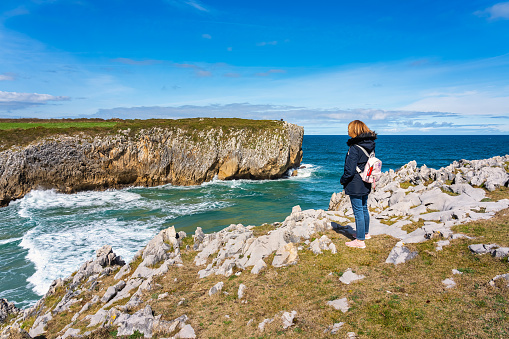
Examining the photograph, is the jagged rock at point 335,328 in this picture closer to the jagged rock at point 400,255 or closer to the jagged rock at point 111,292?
the jagged rock at point 400,255

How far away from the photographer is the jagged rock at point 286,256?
32.0ft

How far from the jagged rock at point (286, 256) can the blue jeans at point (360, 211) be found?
242 centimetres

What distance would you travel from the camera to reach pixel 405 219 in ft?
42.0

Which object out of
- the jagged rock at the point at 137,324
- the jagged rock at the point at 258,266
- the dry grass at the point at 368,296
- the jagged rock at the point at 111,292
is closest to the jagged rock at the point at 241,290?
the dry grass at the point at 368,296

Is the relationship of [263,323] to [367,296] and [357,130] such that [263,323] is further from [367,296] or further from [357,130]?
[357,130]

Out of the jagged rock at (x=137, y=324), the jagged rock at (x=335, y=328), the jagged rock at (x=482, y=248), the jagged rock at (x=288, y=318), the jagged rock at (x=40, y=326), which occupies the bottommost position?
the jagged rock at (x=40, y=326)

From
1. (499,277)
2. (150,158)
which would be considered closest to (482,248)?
(499,277)

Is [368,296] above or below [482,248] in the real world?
below

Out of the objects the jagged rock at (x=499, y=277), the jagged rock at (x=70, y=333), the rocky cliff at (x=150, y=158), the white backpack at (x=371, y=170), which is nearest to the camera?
the jagged rock at (x=499, y=277)

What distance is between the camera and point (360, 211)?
9172 mm

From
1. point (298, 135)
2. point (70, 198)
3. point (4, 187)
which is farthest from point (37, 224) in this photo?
point (298, 135)

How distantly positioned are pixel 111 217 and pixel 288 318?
2705 cm

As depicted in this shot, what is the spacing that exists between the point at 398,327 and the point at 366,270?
2659mm

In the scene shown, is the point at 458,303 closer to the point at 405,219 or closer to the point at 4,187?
the point at 405,219
